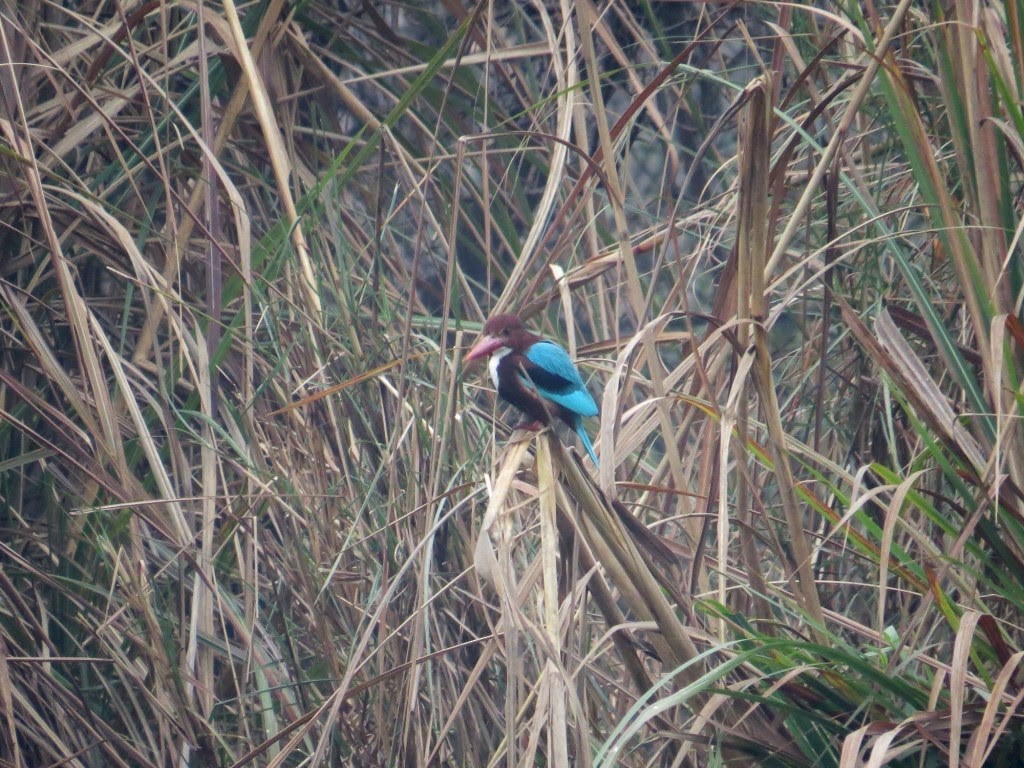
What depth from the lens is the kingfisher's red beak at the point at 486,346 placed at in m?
2.36

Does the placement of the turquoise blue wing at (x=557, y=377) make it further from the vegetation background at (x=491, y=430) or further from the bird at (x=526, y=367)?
the vegetation background at (x=491, y=430)

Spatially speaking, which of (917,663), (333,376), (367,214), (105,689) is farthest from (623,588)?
(367,214)

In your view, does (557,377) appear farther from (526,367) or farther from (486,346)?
(486,346)

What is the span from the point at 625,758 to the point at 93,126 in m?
1.91

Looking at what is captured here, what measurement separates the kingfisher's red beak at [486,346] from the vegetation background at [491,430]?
0.25 ft

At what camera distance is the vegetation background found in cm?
156

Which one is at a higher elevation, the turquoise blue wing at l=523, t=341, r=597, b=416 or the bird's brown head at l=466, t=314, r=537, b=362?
the bird's brown head at l=466, t=314, r=537, b=362

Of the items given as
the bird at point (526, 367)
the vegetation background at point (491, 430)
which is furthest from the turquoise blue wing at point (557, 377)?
the vegetation background at point (491, 430)

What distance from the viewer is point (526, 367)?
94.7 inches

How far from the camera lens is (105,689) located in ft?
7.64

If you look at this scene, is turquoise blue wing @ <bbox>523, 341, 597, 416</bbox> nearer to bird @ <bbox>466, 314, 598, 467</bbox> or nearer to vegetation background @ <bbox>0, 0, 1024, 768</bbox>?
bird @ <bbox>466, 314, 598, 467</bbox>

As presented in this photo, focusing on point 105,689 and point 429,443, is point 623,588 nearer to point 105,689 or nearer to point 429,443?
point 429,443

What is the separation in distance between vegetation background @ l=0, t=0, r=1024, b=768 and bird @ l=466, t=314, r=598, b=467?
0.28 ft

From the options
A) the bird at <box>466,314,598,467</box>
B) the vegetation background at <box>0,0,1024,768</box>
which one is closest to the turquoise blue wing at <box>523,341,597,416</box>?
the bird at <box>466,314,598,467</box>
